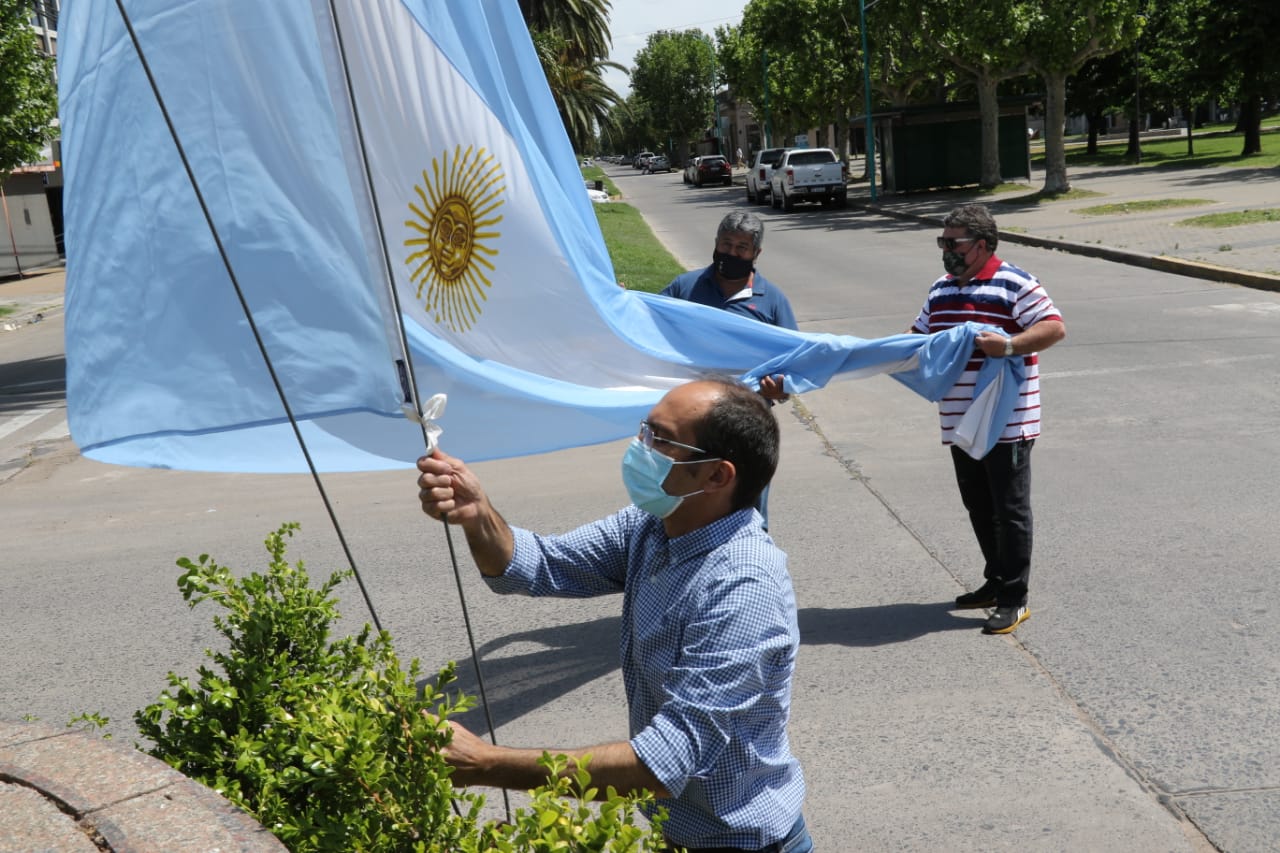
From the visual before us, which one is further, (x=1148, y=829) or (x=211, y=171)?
(x=1148, y=829)

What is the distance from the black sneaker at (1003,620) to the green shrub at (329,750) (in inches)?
140

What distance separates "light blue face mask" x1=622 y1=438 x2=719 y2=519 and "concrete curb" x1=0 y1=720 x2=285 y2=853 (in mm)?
880

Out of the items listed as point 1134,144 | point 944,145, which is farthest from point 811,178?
point 1134,144

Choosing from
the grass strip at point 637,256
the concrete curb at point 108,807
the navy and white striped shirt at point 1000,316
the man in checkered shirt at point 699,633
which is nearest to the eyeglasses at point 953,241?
the navy and white striped shirt at point 1000,316

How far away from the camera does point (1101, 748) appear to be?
4488 mm

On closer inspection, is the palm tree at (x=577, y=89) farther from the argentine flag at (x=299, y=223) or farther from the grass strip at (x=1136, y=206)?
the argentine flag at (x=299, y=223)

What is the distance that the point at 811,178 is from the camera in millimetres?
40375

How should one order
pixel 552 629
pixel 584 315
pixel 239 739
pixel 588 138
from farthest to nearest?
pixel 588 138
pixel 552 629
pixel 584 315
pixel 239 739

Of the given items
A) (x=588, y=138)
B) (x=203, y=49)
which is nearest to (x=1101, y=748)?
(x=203, y=49)

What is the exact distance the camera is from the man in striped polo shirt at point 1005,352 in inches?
218

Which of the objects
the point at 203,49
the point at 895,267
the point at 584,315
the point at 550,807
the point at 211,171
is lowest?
the point at 895,267

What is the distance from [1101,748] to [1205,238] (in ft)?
61.4

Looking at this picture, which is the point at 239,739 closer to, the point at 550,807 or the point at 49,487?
the point at 550,807

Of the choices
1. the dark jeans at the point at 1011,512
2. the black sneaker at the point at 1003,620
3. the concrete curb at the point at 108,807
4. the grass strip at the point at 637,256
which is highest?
the concrete curb at the point at 108,807
